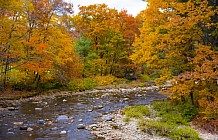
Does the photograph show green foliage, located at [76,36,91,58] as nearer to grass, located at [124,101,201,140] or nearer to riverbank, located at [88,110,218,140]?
grass, located at [124,101,201,140]

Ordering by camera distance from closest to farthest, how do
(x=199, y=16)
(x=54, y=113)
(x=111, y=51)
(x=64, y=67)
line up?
(x=199, y=16)
(x=54, y=113)
(x=64, y=67)
(x=111, y=51)

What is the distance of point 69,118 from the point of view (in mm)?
12430

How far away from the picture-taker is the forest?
11094 mm

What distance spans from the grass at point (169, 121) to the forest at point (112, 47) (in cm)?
62

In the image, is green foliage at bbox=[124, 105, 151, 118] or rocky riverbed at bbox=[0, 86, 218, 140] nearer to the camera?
rocky riverbed at bbox=[0, 86, 218, 140]

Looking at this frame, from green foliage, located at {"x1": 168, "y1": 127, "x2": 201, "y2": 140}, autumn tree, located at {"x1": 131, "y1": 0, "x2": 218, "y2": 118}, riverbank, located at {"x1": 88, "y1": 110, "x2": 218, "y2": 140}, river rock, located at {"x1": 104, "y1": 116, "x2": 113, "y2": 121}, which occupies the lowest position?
riverbank, located at {"x1": 88, "y1": 110, "x2": 218, "y2": 140}

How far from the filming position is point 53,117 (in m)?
12.7

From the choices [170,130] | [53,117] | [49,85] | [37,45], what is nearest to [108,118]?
[53,117]

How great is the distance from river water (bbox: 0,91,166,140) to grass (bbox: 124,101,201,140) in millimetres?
2114

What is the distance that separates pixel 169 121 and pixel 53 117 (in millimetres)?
5781

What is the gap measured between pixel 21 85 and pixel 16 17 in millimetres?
5855

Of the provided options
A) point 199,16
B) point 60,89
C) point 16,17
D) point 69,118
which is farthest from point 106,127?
point 60,89

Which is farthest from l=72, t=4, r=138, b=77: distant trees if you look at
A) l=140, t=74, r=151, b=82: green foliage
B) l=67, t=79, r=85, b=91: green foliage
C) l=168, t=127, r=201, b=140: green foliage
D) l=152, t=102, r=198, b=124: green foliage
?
l=168, t=127, r=201, b=140: green foliage

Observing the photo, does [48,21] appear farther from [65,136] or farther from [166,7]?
[65,136]
